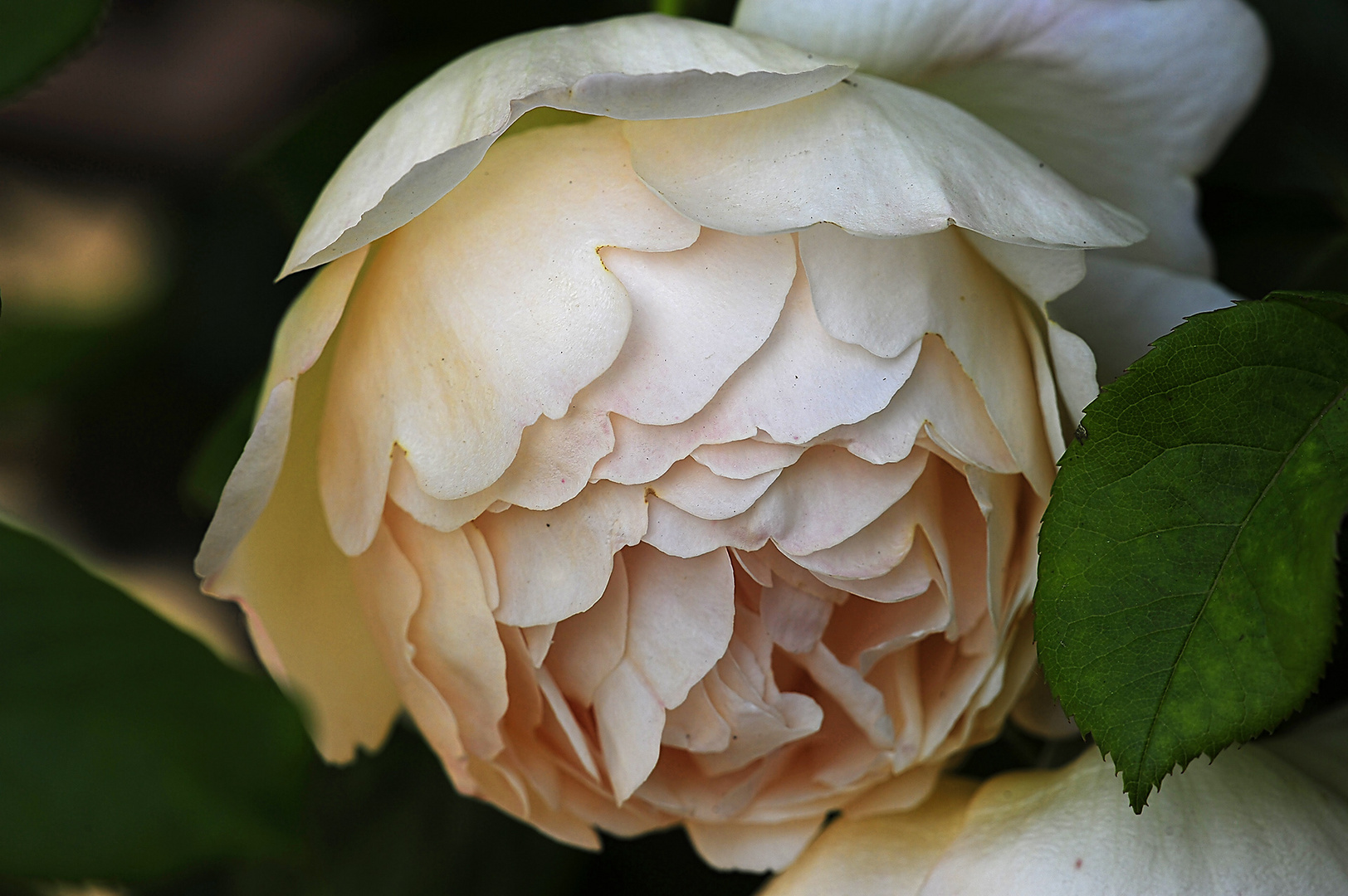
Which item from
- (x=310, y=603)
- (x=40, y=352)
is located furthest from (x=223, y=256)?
(x=310, y=603)

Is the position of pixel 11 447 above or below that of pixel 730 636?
below

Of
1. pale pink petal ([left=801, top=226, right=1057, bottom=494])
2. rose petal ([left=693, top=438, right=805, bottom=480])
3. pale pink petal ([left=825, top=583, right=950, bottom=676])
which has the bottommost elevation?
pale pink petal ([left=825, top=583, right=950, bottom=676])

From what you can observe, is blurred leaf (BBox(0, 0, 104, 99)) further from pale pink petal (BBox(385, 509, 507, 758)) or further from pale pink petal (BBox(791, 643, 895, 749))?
pale pink petal (BBox(791, 643, 895, 749))

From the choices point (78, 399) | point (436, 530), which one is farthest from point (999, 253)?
point (78, 399)

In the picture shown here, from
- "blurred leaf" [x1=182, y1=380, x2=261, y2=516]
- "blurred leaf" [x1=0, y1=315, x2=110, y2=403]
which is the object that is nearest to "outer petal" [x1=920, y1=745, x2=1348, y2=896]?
"blurred leaf" [x1=182, y1=380, x2=261, y2=516]

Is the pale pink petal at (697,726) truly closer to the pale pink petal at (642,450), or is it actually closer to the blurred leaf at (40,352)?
the pale pink petal at (642,450)

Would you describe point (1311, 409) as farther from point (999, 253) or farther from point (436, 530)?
point (436, 530)
